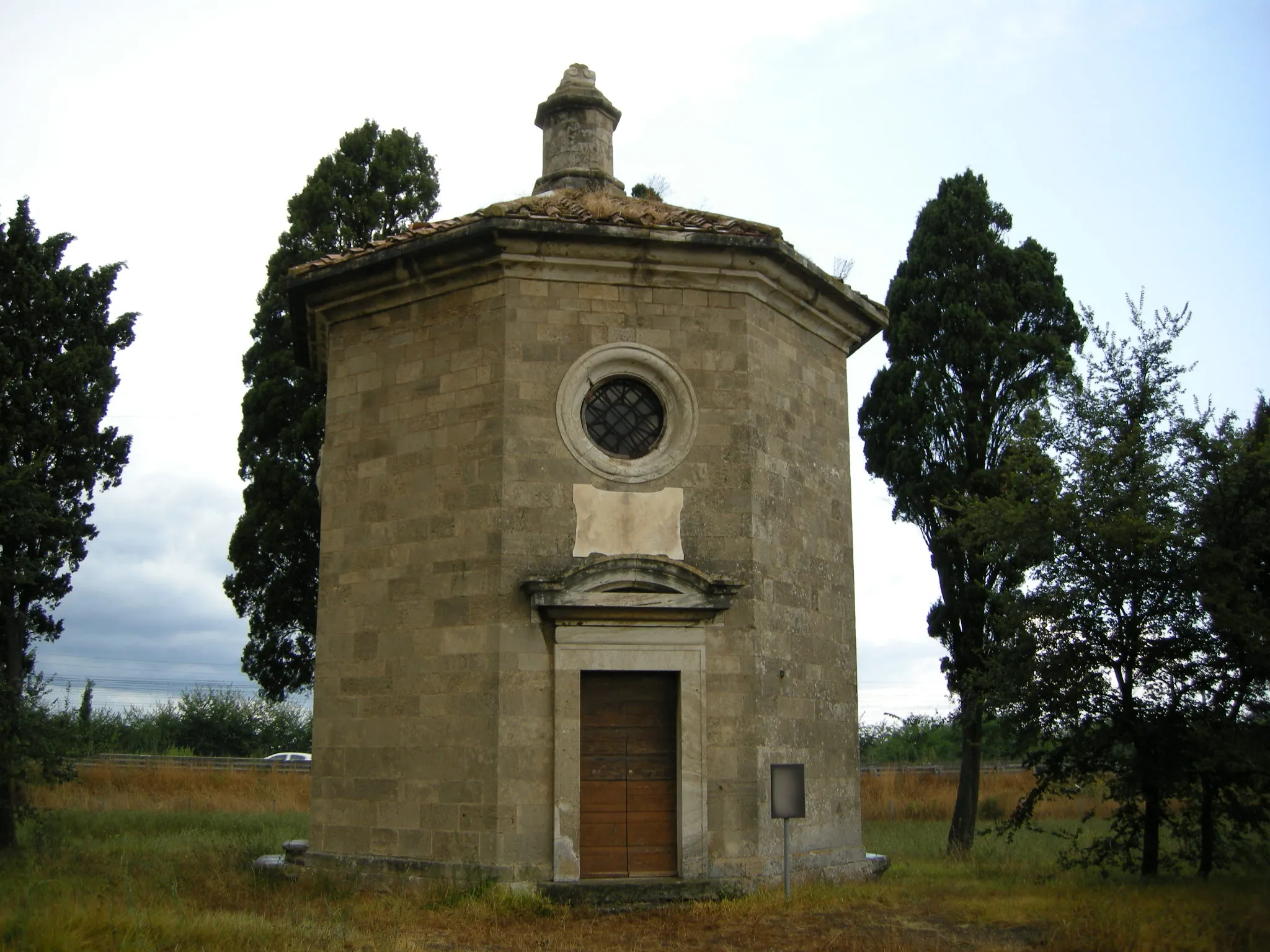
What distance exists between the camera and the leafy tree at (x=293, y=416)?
60.7ft

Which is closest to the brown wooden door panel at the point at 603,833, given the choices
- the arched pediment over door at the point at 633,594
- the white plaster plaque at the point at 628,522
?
the arched pediment over door at the point at 633,594

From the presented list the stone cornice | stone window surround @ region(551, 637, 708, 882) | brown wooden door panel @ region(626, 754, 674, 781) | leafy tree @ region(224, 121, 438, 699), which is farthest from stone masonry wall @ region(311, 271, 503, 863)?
leafy tree @ region(224, 121, 438, 699)

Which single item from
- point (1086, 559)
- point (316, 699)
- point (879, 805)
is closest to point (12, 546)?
point (316, 699)

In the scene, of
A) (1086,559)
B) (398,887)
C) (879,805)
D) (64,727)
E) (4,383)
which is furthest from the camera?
(879,805)

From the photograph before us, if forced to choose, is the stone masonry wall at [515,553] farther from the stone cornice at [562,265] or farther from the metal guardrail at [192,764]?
the metal guardrail at [192,764]

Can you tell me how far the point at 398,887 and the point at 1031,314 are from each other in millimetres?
14160

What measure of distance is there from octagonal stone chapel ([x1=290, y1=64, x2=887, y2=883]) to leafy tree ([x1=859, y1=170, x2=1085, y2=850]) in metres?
7.20

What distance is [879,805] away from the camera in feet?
75.4

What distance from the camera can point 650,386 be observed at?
11180 mm

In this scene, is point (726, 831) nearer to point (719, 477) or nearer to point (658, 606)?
point (658, 606)

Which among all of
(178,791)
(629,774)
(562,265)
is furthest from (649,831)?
(178,791)

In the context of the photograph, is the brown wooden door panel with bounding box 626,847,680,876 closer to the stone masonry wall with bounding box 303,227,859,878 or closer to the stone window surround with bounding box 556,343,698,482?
the stone masonry wall with bounding box 303,227,859,878

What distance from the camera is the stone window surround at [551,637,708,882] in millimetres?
9938

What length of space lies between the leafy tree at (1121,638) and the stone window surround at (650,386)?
3923 mm
